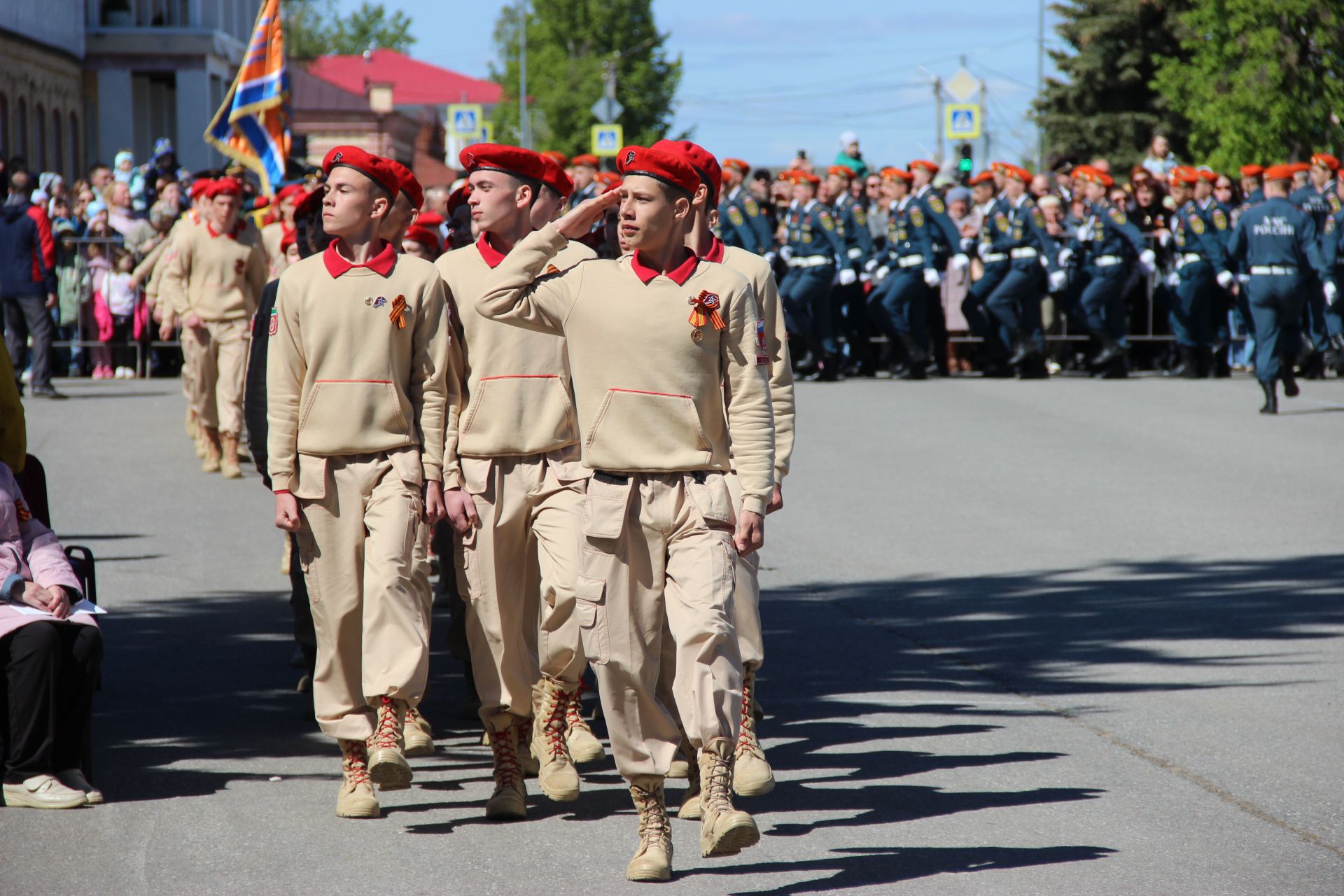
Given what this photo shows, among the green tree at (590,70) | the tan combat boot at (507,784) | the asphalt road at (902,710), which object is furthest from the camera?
the green tree at (590,70)

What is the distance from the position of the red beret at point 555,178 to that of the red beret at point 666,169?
1173 mm

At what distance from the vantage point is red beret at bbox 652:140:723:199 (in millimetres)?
5227

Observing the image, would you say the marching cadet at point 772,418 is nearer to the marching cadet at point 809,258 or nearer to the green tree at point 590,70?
the marching cadet at point 809,258

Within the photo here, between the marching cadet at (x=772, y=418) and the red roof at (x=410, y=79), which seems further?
the red roof at (x=410, y=79)

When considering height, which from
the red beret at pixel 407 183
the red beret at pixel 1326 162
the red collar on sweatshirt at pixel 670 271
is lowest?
the red collar on sweatshirt at pixel 670 271

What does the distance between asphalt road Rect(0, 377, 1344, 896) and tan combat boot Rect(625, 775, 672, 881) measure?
7 centimetres

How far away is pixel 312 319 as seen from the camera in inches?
230

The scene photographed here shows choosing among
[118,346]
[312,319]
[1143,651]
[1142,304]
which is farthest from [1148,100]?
[312,319]

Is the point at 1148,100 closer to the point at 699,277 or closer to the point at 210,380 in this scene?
the point at 210,380

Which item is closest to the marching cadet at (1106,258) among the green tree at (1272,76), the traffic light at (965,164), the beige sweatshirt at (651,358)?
the traffic light at (965,164)

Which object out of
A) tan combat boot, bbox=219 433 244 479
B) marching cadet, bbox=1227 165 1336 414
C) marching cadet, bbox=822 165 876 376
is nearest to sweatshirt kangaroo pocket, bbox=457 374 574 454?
tan combat boot, bbox=219 433 244 479

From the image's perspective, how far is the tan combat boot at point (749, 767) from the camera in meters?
5.57

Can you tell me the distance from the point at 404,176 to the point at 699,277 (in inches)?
57.2

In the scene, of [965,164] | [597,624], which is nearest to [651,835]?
[597,624]
